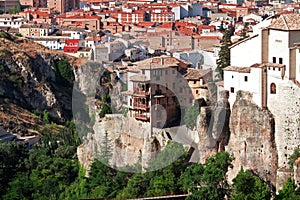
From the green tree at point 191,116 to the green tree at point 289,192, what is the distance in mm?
4394

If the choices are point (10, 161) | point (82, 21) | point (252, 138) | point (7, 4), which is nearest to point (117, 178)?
point (252, 138)

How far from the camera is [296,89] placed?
1994 centimetres

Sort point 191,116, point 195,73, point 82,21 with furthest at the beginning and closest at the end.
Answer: point 82,21, point 195,73, point 191,116

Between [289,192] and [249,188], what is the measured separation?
3.75 ft

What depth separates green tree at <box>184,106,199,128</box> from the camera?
2336 centimetres

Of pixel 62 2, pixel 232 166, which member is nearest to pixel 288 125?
pixel 232 166

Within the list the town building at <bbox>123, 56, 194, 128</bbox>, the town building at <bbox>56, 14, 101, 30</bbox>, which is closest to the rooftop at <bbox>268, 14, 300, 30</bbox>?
the town building at <bbox>123, 56, 194, 128</bbox>

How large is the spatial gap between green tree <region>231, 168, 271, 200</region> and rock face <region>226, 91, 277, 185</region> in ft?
1.63

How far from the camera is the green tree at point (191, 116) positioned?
23359mm

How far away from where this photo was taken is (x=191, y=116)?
23547 millimetres

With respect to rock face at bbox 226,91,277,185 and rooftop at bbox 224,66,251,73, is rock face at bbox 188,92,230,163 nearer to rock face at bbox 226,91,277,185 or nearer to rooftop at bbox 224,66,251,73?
rock face at bbox 226,91,277,185

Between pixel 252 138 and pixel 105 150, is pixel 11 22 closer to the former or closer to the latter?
pixel 105 150

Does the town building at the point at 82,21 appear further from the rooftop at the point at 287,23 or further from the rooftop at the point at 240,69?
the rooftop at the point at 287,23

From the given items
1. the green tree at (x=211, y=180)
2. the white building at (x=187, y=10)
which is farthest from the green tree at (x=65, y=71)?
the green tree at (x=211, y=180)
